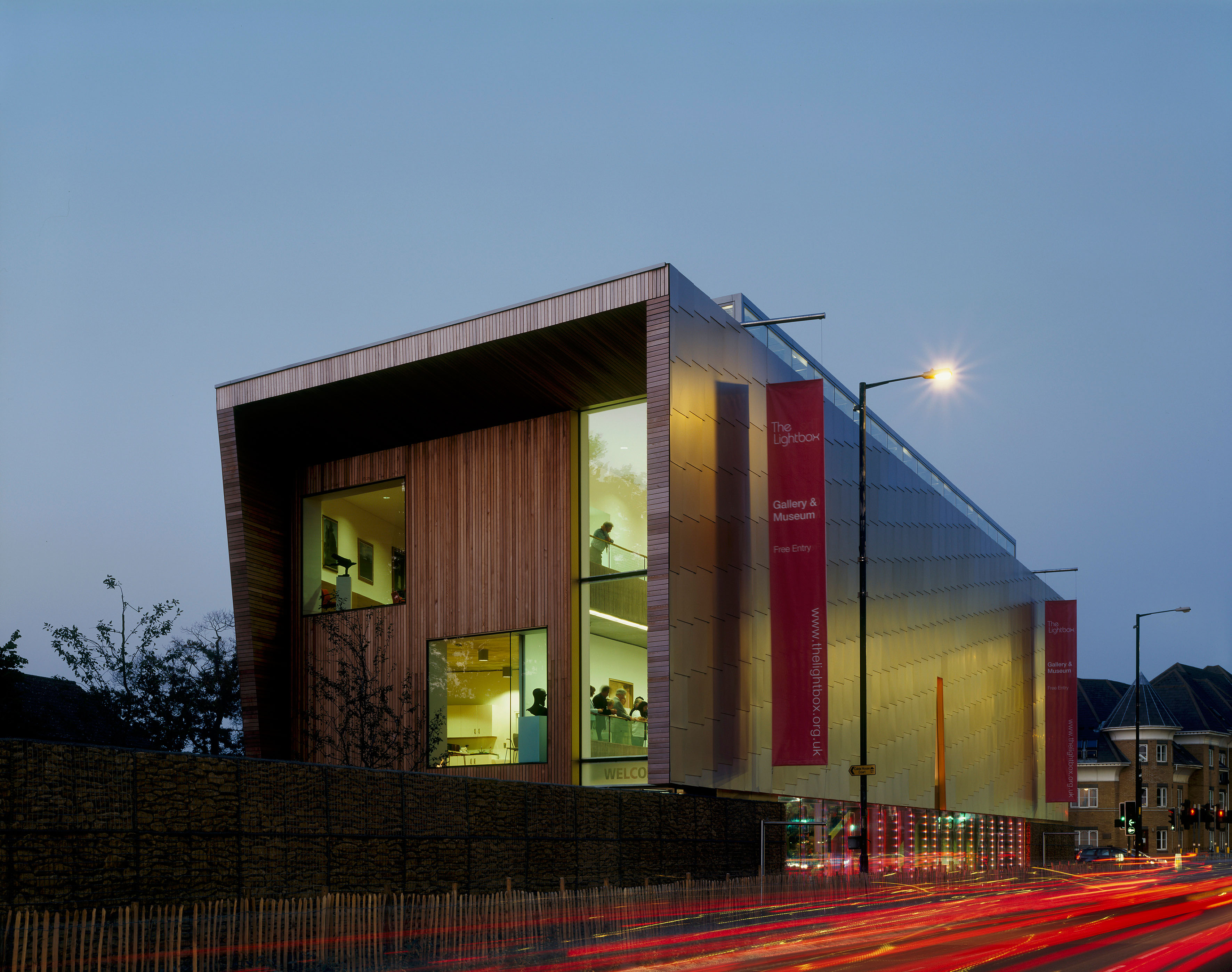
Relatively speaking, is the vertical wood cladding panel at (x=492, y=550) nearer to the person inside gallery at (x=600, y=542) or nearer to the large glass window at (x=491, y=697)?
the large glass window at (x=491, y=697)

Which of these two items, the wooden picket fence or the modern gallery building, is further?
the modern gallery building

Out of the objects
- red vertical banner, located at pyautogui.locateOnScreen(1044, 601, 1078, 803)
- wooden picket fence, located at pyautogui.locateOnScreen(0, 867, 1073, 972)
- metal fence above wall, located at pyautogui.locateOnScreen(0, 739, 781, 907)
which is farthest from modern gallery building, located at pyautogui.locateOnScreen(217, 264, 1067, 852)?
red vertical banner, located at pyautogui.locateOnScreen(1044, 601, 1078, 803)

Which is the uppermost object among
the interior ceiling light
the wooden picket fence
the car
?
the interior ceiling light

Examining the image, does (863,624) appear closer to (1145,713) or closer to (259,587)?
(259,587)

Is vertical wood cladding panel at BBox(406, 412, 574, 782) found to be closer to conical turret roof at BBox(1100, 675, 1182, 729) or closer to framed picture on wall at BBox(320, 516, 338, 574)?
framed picture on wall at BBox(320, 516, 338, 574)

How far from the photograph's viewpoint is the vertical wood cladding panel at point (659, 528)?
89.8ft

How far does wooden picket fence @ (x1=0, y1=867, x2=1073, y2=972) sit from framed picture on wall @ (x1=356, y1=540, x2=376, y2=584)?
14.5 meters

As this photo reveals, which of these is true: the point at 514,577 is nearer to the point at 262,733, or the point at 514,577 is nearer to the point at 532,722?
the point at 532,722

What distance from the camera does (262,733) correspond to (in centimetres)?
3559

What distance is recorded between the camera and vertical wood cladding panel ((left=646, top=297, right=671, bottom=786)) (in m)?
27.4

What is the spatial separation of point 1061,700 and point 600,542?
1395 inches

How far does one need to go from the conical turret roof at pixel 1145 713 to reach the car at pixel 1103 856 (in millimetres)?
31499

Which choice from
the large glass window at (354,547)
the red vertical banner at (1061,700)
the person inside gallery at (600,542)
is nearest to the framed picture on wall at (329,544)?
the large glass window at (354,547)

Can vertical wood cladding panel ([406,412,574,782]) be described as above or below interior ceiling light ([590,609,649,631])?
above
